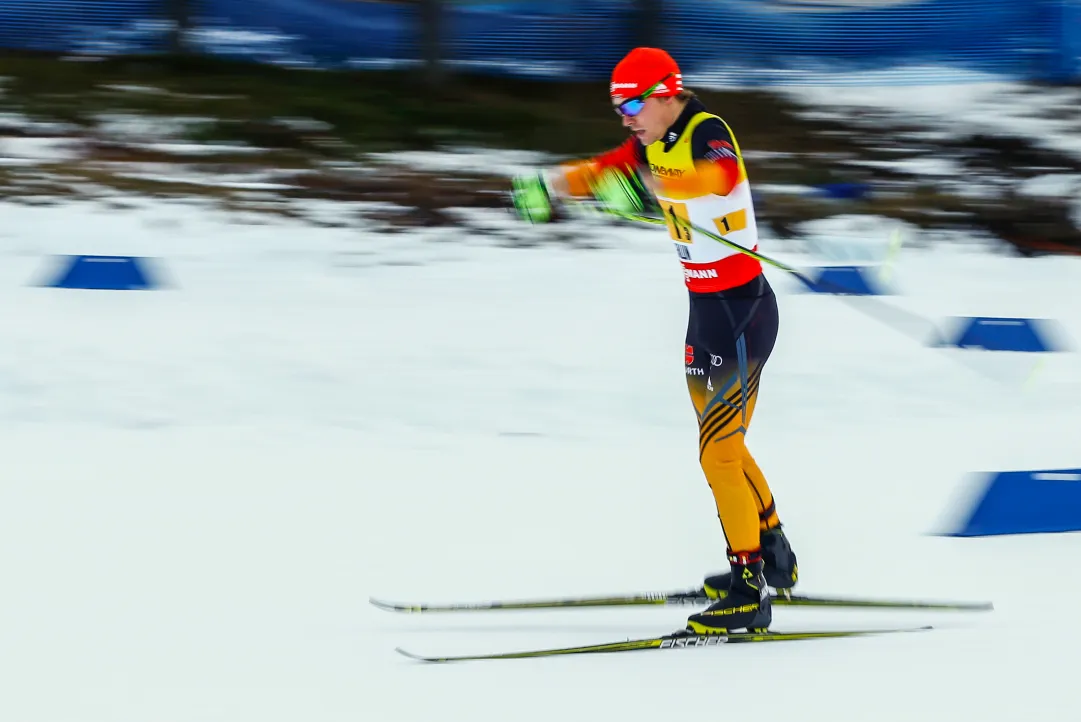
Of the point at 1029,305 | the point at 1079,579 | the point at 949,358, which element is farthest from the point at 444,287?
the point at 1079,579

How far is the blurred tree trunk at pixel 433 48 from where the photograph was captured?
9.55 meters

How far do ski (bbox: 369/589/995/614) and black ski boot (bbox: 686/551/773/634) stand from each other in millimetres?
156

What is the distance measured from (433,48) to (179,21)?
7.16 ft

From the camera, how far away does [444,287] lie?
631cm

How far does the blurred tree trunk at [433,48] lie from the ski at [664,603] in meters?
6.98

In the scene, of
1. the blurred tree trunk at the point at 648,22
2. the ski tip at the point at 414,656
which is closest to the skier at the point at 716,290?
the ski tip at the point at 414,656

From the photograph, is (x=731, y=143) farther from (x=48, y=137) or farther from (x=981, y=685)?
(x=48, y=137)

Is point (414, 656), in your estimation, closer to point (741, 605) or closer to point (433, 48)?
point (741, 605)

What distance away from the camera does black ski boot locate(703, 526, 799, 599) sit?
329 centimetres

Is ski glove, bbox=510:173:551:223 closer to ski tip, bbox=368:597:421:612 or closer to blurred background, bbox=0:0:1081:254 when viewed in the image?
ski tip, bbox=368:597:421:612

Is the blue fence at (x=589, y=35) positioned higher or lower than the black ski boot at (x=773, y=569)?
higher

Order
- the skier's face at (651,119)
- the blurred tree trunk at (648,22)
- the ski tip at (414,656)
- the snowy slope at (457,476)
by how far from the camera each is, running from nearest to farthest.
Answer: the snowy slope at (457,476)
the ski tip at (414,656)
the skier's face at (651,119)
the blurred tree trunk at (648,22)

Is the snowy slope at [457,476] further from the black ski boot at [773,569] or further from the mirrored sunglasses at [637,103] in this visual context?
the mirrored sunglasses at [637,103]

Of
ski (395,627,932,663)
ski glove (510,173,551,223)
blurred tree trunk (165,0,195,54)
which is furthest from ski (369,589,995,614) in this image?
blurred tree trunk (165,0,195,54)
